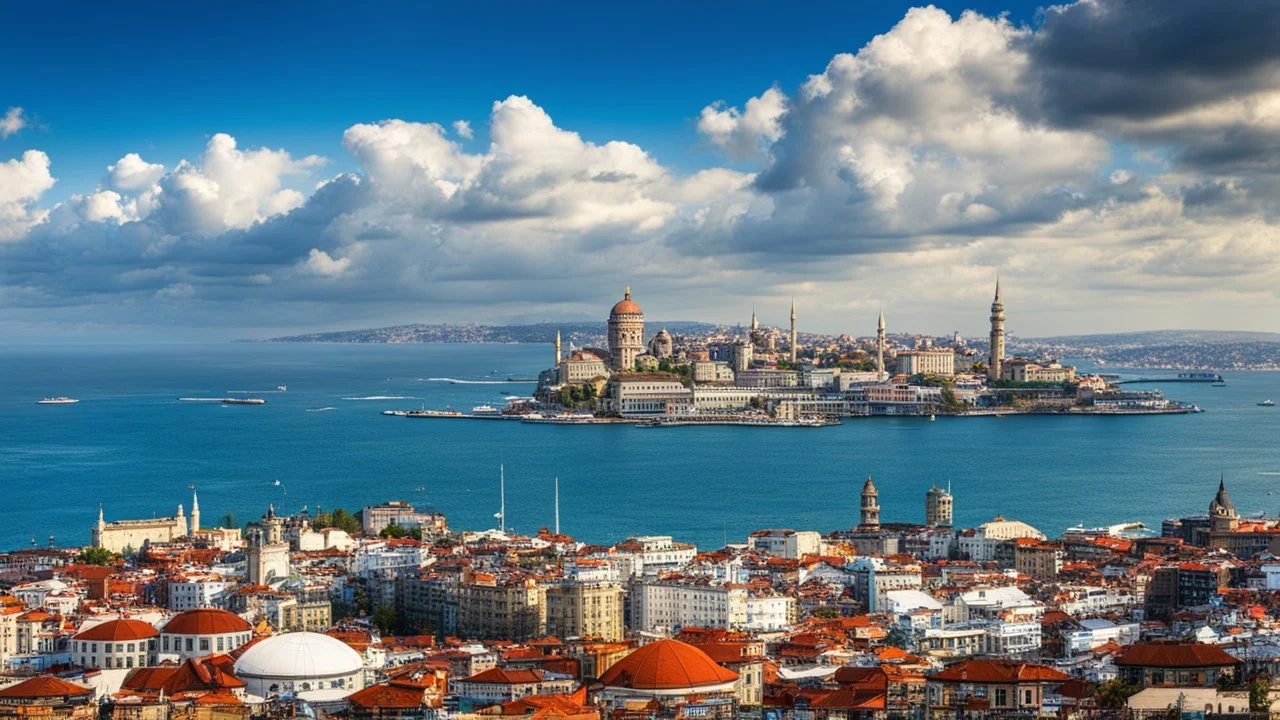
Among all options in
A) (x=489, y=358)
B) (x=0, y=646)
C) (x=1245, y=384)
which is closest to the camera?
(x=0, y=646)

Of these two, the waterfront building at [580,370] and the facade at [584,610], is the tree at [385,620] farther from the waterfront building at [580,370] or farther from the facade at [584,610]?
the waterfront building at [580,370]

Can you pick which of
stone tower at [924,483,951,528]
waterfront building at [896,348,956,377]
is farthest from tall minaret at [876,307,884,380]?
stone tower at [924,483,951,528]

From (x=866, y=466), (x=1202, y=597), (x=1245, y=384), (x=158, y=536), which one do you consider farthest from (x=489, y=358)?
(x=1202, y=597)

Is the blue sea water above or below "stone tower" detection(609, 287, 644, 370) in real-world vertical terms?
below

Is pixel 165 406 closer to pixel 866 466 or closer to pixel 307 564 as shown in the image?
pixel 866 466

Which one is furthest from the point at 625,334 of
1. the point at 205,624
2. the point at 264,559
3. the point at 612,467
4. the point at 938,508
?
the point at 205,624

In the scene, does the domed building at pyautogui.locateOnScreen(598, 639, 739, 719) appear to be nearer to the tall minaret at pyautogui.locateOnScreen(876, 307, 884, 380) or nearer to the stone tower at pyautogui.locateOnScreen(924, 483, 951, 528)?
the stone tower at pyautogui.locateOnScreen(924, 483, 951, 528)

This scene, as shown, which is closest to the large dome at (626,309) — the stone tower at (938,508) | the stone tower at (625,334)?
the stone tower at (625,334)
